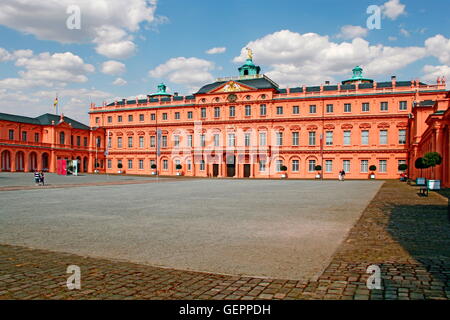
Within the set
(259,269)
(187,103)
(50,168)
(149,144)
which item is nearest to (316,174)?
(187,103)

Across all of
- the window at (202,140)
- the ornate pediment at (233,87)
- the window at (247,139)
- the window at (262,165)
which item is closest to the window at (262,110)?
the ornate pediment at (233,87)

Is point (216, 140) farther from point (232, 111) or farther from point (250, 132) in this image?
point (250, 132)

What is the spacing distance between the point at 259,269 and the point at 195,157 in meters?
64.4

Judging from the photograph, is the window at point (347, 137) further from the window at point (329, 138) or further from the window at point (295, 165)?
the window at point (295, 165)

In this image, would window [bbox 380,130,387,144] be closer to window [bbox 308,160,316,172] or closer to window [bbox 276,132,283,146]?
window [bbox 308,160,316,172]

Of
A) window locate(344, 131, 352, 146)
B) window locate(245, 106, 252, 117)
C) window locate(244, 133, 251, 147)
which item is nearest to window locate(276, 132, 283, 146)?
window locate(244, 133, 251, 147)

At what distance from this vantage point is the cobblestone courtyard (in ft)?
16.6

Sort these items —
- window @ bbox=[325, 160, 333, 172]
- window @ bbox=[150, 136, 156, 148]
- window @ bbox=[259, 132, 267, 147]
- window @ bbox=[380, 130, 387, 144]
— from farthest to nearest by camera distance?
1. window @ bbox=[150, 136, 156, 148]
2. window @ bbox=[259, 132, 267, 147]
3. window @ bbox=[325, 160, 333, 172]
4. window @ bbox=[380, 130, 387, 144]

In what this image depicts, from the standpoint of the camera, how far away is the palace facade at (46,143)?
210ft

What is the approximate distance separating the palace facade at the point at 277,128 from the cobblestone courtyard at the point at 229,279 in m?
46.7

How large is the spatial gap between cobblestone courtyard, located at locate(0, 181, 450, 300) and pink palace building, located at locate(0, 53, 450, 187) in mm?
45467

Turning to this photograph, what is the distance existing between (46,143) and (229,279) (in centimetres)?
7120
